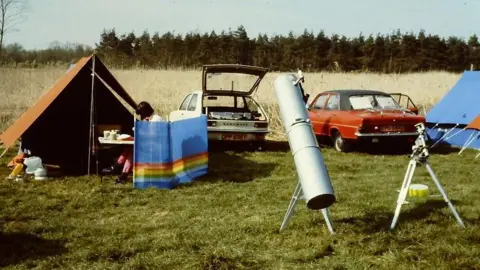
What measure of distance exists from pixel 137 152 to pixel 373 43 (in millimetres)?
50482

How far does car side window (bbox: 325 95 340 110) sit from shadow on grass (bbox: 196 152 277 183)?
2.96m

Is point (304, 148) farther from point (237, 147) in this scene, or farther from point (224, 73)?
point (237, 147)

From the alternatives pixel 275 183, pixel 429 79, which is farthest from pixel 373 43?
pixel 275 183

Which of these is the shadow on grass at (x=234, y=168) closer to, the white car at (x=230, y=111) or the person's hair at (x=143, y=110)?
the white car at (x=230, y=111)

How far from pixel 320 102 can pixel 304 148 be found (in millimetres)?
9330

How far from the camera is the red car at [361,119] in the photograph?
12344 mm

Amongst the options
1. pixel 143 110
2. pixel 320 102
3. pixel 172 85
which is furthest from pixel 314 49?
pixel 143 110

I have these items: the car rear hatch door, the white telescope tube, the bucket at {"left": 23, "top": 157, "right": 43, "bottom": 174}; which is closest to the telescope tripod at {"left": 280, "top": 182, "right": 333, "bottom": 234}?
the white telescope tube

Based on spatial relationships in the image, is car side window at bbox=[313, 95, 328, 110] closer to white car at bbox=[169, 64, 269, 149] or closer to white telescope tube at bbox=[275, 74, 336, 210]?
white car at bbox=[169, 64, 269, 149]

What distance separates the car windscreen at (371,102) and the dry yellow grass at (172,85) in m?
4.38

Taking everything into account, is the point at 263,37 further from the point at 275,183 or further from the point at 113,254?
the point at 113,254

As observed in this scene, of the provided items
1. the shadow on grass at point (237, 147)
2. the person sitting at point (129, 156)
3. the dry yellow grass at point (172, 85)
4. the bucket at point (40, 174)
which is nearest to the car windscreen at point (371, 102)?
the shadow on grass at point (237, 147)

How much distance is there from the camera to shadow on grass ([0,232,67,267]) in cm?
518

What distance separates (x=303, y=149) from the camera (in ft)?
18.3
